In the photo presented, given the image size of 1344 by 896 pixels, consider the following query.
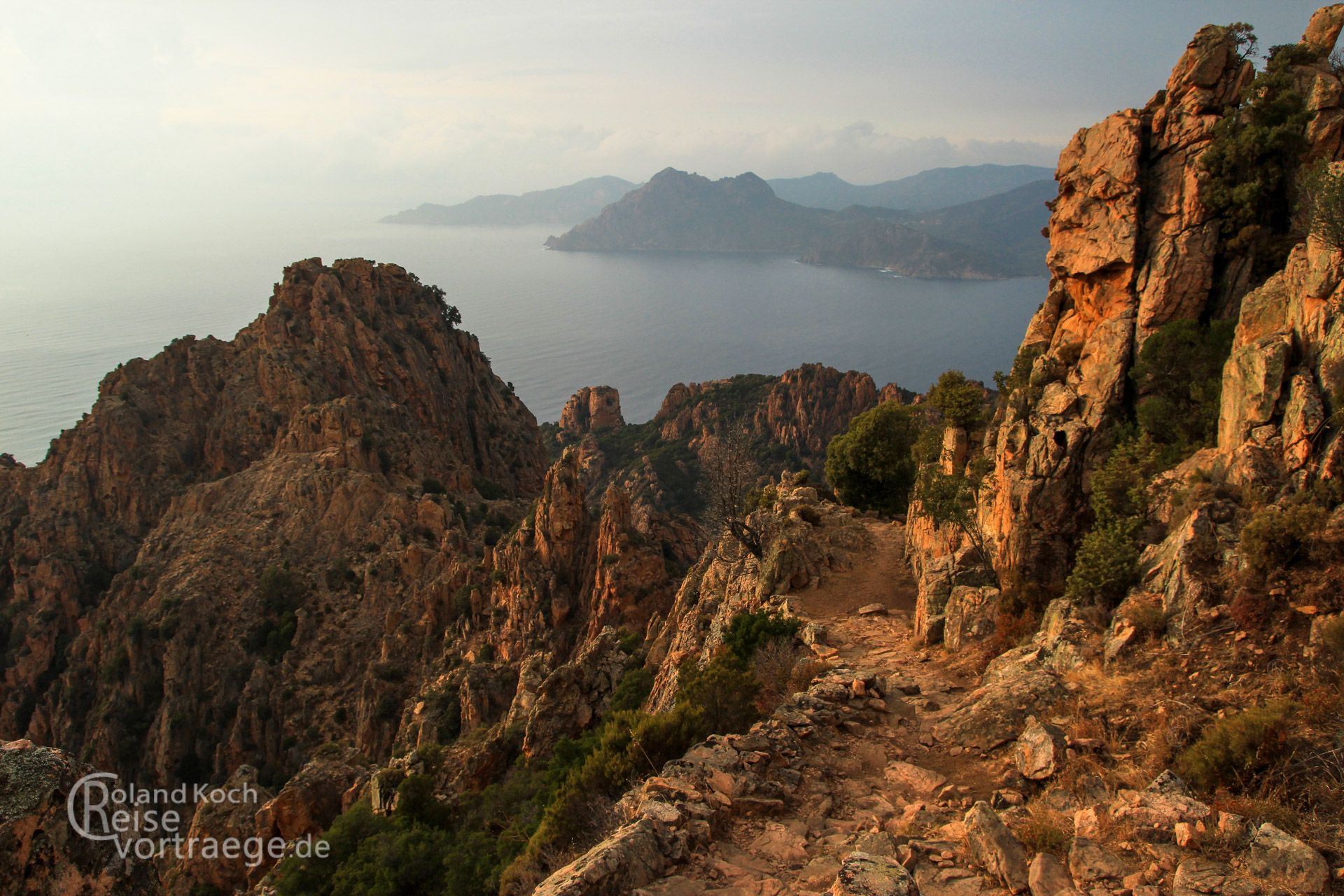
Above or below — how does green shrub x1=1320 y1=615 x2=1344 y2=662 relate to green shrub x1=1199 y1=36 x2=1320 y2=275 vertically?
below

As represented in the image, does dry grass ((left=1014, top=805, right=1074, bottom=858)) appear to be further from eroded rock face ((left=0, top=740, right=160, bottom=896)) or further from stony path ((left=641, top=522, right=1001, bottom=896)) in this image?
eroded rock face ((left=0, top=740, right=160, bottom=896))

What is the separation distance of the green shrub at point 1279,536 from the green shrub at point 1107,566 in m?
2.54

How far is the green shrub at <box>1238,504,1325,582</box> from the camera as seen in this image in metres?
11.5

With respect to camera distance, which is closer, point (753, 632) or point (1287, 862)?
point (1287, 862)

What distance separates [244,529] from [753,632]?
126 ft

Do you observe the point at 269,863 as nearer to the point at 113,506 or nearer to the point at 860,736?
the point at 860,736

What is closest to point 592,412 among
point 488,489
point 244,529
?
point 488,489

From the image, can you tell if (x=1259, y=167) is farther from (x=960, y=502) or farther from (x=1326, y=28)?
(x=960, y=502)

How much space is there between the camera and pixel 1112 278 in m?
19.4

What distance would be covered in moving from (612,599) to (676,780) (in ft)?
76.7

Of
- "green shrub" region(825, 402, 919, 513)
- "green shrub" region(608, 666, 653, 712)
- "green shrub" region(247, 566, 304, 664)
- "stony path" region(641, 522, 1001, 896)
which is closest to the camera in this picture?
"stony path" region(641, 522, 1001, 896)

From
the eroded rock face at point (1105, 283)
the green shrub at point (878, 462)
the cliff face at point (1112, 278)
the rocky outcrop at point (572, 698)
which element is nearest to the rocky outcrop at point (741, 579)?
the rocky outcrop at point (572, 698)

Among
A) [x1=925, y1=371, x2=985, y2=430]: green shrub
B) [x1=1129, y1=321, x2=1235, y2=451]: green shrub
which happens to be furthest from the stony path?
[x1=925, y1=371, x2=985, y2=430]: green shrub

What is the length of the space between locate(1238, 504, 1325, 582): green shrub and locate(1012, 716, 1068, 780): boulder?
13.8 feet
